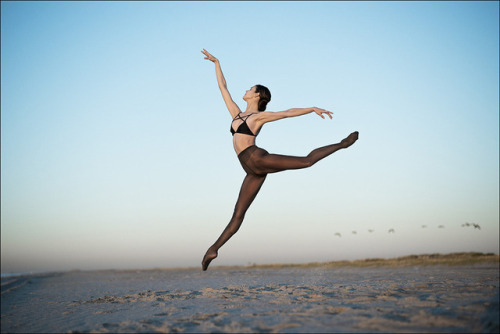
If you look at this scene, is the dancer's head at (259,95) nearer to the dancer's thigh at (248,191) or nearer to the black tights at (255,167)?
the black tights at (255,167)

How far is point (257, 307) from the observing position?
4.58 meters

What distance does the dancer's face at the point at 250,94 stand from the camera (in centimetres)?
629

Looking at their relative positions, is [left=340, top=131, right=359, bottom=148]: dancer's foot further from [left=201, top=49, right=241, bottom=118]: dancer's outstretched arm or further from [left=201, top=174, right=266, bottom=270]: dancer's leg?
[left=201, top=49, right=241, bottom=118]: dancer's outstretched arm

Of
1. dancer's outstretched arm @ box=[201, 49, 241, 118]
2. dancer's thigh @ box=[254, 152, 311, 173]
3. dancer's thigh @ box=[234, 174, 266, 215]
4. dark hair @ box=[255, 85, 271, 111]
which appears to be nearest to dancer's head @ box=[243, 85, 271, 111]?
Result: dark hair @ box=[255, 85, 271, 111]

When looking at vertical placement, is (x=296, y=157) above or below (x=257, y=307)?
above

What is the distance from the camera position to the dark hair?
631 cm

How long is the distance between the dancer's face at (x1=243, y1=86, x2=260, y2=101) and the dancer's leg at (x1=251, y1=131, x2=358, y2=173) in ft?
3.80

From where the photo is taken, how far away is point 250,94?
6332mm

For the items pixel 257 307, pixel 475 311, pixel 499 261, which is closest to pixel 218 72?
pixel 257 307

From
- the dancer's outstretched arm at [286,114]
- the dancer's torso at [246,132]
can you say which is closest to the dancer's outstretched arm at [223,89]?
the dancer's torso at [246,132]

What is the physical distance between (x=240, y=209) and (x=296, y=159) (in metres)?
1.33

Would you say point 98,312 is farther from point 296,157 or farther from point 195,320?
point 296,157

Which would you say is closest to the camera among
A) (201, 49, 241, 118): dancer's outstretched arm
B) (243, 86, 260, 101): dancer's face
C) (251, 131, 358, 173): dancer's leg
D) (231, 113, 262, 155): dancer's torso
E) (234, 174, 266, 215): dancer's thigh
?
(251, 131, 358, 173): dancer's leg

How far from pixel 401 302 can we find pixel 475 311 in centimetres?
79
